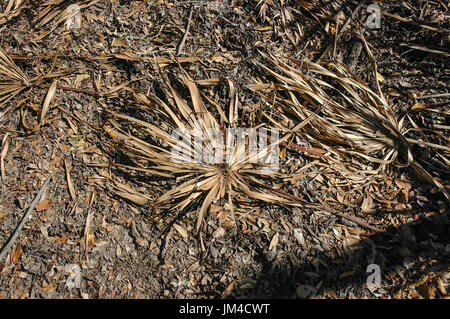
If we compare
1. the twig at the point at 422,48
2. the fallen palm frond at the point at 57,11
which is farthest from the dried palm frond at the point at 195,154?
the twig at the point at 422,48

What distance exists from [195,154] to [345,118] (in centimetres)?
100

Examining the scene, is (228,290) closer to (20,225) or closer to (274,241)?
(274,241)

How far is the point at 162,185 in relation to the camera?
2.06m

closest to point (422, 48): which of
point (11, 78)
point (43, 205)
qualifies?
point (43, 205)

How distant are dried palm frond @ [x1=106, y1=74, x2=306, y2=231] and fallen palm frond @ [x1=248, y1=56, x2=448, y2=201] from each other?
291 mm

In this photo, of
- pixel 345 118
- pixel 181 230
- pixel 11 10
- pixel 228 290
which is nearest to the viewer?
pixel 228 290

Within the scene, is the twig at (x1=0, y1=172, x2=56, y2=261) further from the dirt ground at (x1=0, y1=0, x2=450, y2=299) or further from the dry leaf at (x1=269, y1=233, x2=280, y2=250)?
the dry leaf at (x1=269, y1=233, x2=280, y2=250)

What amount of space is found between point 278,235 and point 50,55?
194cm

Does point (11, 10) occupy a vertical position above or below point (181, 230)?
above

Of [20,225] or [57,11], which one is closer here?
[20,225]

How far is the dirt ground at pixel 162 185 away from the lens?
6.23 ft

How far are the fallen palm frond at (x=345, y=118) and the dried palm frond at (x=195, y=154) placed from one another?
0.95 feet

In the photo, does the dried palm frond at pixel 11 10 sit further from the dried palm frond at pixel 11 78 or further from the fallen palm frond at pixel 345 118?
the fallen palm frond at pixel 345 118
